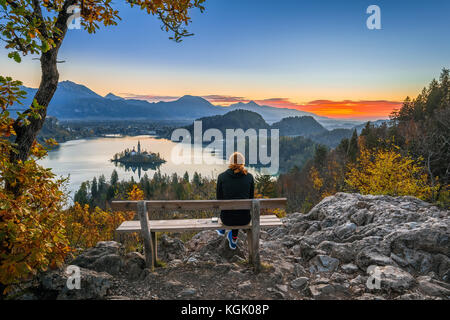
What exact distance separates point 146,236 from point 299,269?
2505mm

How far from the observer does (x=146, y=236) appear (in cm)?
417

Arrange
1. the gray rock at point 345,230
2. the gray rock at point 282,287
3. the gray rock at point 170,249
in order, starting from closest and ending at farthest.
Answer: the gray rock at point 282,287
the gray rock at point 170,249
the gray rock at point 345,230

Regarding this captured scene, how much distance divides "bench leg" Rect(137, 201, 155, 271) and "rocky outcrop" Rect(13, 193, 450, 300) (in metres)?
0.16

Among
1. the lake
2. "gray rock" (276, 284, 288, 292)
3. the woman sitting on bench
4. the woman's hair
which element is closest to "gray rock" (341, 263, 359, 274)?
"gray rock" (276, 284, 288, 292)

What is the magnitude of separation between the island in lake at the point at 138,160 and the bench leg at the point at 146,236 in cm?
13469

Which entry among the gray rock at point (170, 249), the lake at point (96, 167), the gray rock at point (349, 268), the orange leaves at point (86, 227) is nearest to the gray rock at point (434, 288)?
the gray rock at point (349, 268)

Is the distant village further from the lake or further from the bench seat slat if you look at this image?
the bench seat slat

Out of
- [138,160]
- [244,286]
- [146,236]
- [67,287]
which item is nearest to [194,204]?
[146,236]

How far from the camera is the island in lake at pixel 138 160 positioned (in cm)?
13912

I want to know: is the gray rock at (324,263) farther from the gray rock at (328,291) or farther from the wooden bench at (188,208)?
the wooden bench at (188,208)

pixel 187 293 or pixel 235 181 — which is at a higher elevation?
pixel 235 181

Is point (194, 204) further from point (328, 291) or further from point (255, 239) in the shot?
point (328, 291)

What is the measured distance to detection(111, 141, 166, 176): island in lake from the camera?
139 m
